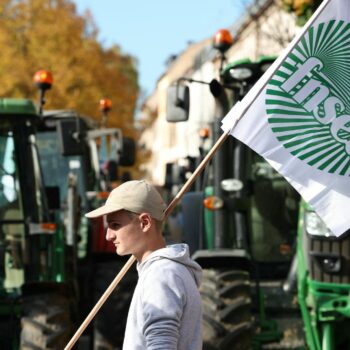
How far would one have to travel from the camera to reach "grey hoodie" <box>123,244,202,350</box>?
4.94 meters

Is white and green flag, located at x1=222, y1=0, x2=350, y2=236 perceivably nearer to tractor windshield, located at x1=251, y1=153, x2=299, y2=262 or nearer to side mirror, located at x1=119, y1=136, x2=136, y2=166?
tractor windshield, located at x1=251, y1=153, x2=299, y2=262

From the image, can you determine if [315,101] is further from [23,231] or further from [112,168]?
[112,168]

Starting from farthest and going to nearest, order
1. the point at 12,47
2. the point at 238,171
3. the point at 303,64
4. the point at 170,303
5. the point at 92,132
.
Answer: the point at 12,47, the point at 92,132, the point at 238,171, the point at 303,64, the point at 170,303

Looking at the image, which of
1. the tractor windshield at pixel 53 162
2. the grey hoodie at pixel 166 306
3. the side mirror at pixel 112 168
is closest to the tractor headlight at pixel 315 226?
the grey hoodie at pixel 166 306

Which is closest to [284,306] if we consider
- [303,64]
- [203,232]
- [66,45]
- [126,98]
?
[203,232]

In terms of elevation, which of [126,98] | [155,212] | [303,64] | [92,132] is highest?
[303,64]

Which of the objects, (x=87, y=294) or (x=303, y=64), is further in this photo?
(x=87, y=294)

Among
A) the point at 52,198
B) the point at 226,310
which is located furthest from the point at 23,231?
the point at 226,310

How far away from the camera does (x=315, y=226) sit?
32.1 feet

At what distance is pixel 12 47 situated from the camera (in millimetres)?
39094

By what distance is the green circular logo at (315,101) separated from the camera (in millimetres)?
6312

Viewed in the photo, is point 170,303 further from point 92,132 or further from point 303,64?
point 92,132

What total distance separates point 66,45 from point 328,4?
3318 cm

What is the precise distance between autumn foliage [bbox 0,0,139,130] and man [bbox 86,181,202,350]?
31877 millimetres
